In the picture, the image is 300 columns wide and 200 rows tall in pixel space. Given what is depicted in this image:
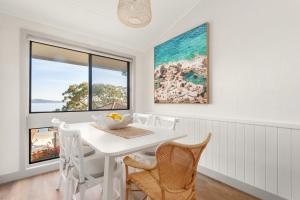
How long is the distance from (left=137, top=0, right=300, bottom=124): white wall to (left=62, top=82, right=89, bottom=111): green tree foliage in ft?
5.92

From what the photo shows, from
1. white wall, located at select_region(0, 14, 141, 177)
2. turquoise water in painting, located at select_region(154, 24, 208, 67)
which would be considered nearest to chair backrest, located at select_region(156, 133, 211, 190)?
turquoise water in painting, located at select_region(154, 24, 208, 67)

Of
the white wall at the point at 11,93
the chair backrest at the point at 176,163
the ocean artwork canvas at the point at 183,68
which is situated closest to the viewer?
the chair backrest at the point at 176,163

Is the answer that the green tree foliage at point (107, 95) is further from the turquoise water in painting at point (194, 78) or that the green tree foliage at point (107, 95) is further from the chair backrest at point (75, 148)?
the chair backrest at point (75, 148)

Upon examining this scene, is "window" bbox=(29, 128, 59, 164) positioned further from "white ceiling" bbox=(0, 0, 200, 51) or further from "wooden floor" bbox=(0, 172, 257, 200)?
"white ceiling" bbox=(0, 0, 200, 51)

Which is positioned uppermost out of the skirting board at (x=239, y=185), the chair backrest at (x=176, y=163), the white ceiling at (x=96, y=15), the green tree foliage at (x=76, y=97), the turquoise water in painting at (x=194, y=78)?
the white ceiling at (x=96, y=15)

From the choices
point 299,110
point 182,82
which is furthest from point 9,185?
point 299,110

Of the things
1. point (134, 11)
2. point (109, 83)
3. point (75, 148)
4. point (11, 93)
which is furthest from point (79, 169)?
point (109, 83)

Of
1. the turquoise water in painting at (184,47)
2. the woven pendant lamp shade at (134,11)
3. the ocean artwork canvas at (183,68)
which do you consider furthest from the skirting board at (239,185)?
the woven pendant lamp shade at (134,11)

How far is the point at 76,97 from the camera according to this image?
8.52 feet

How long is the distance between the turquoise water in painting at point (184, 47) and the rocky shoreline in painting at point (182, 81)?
0.26ft

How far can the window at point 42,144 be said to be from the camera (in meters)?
2.27

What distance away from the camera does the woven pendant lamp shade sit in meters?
1.42

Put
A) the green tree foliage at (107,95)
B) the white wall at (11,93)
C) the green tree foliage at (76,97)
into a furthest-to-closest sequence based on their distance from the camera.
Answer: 1. the green tree foliage at (107,95)
2. the green tree foliage at (76,97)
3. the white wall at (11,93)

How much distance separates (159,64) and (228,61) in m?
1.28
